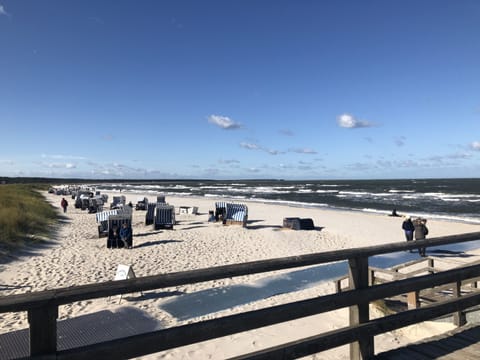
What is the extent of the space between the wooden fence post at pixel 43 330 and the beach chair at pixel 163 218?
57.9ft

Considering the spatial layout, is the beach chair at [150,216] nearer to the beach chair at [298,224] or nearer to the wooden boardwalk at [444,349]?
the beach chair at [298,224]

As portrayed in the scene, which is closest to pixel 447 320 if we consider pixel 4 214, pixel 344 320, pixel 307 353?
pixel 344 320

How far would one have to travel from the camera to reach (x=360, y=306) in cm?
269

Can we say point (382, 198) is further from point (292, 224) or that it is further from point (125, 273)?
point (125, 273)

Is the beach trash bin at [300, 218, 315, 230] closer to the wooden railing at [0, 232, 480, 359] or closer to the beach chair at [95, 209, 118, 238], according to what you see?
the beach chair at [95, 209, 118, 238]

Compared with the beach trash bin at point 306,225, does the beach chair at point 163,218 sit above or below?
above

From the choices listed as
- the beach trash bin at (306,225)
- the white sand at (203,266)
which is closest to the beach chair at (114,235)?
the white sand at (203,266)

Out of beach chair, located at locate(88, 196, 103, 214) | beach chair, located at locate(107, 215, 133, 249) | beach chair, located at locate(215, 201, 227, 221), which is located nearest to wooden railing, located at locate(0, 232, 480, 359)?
beach chair, located at locate(107, 215, 133, 249)

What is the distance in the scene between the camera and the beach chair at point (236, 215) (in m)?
20.5

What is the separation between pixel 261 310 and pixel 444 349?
181 cm

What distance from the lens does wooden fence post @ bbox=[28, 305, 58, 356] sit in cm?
175

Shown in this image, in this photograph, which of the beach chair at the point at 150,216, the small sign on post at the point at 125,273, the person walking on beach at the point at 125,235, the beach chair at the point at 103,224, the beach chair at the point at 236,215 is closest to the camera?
the small sign on post at the point at 125,273

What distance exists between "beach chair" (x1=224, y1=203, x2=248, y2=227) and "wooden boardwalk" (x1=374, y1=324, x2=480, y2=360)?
17.1 metres

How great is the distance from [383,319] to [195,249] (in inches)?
459
